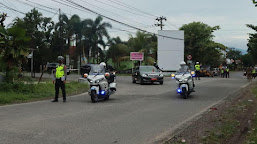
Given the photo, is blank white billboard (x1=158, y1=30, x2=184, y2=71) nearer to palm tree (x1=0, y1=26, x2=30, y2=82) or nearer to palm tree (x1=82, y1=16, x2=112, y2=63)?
palm tree (x1=82, y1=16, x2=112, y2=63)

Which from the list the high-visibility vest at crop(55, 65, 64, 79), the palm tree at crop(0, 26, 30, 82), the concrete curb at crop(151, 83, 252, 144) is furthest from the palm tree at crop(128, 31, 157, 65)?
the concrete curb at crop(151, 83, 252, 144)

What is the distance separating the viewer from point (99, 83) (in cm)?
1205

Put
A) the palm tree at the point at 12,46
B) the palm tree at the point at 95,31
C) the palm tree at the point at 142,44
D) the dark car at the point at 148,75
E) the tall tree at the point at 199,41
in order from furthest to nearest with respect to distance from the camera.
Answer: the tall tree at the point at 199,41, the palm tree at the point at 142,44, the palm tree at the point at 95,31, the dark car at the point at 148,75, the palm tree at the point at 12,46

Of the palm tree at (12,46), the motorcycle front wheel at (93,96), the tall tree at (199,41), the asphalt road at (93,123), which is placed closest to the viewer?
the asphalt road at (93,123)

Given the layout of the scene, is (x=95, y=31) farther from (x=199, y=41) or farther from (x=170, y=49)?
(x=199, y=41)

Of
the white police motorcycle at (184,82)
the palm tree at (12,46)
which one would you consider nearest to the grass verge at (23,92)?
the palm tree at (12,46)

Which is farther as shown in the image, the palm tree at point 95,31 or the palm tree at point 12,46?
the palm tree at point 95,31

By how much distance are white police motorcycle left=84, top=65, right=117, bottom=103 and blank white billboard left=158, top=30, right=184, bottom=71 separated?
31.2m

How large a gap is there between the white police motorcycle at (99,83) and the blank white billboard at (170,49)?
31.2 metres

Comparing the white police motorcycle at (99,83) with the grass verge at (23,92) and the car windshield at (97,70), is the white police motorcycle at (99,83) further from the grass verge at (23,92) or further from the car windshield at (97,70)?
the grass verge at (23,92)

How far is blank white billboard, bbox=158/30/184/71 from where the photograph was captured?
143 feet

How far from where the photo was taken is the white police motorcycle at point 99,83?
1199 cm

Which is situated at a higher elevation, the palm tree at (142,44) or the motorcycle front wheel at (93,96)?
the palm tree at (142,44)

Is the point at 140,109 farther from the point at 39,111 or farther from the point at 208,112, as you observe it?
the point at 39,111
